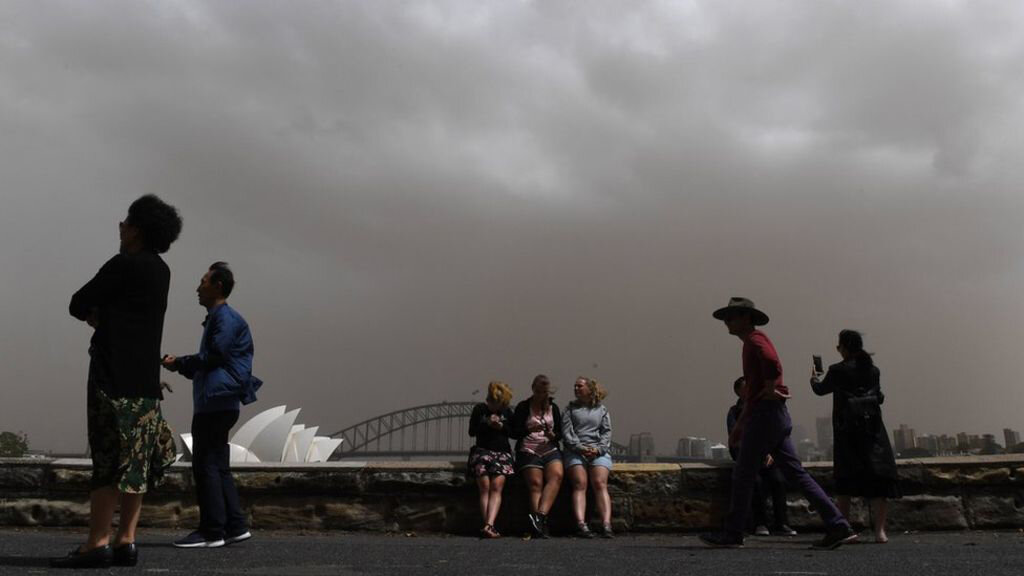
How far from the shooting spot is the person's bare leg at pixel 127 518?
11.5 feet

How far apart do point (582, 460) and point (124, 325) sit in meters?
3.58

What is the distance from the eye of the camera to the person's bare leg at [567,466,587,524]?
20.0 ft

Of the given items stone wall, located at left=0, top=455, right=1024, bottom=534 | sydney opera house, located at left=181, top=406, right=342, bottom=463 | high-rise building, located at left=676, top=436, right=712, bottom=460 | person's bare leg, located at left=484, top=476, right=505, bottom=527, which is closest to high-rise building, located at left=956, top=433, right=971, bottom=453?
high-rise building, located at left=676, top=436, right=712, bottom=460

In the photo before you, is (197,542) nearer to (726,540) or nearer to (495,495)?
(495,495)

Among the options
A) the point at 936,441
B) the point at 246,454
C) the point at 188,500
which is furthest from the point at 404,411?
the point at 188,500

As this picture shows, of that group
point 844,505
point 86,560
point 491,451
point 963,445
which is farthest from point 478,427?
point 963,445

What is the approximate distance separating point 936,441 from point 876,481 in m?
43.3

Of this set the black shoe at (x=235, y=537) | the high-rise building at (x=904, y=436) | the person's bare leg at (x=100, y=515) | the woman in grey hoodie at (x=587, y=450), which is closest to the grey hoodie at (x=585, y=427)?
the woman in grey hoodie at (x=587, y=450)

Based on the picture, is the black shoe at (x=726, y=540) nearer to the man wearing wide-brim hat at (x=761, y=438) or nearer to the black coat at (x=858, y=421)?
the man wearing wide-brim hat at (x=761, y=438)

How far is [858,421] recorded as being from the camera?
221 inches

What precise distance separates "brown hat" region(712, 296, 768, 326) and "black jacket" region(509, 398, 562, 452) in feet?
6.29

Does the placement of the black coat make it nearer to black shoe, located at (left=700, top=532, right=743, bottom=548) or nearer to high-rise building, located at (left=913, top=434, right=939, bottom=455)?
black shoe, located at (left=700, top=532, right=743, bottom=548)

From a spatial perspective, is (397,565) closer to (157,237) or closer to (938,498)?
(157,237)

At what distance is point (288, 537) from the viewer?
5.66 meters
